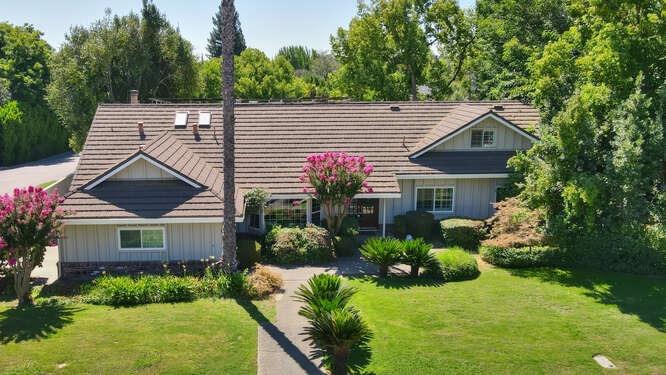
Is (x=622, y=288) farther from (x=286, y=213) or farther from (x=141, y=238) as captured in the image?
(x=141, y=238)

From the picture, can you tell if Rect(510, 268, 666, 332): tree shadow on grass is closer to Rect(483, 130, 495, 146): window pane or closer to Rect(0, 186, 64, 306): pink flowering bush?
Rect(483, 130, 495, 146): window pane

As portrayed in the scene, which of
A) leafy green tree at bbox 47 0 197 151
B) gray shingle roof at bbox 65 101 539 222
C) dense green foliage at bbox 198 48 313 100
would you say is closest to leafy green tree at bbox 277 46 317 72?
dense green foliage at bbox 198 48 313 100

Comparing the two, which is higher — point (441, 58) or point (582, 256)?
point (441, 58)

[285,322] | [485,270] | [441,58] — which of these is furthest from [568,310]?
[441,58]

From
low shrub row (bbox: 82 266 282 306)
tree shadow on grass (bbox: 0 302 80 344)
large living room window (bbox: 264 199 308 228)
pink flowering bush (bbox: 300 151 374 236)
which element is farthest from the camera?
large living room window (bbox: 264 199 308 228)

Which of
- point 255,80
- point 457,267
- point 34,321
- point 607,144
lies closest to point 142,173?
point 34,321

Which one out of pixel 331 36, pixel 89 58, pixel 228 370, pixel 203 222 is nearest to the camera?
pixel 228 370

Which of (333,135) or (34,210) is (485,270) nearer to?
(333,135)
